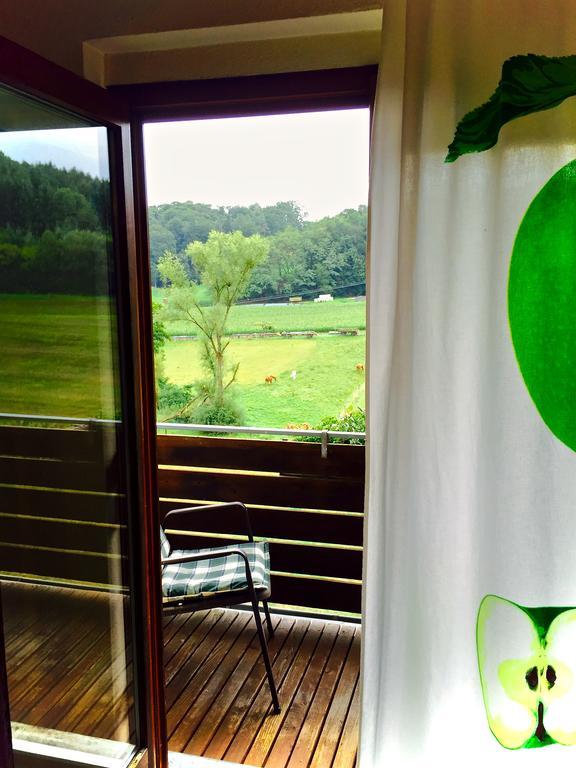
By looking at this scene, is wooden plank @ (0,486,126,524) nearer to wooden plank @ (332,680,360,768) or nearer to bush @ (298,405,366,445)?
wooden plank @ (332,680,360,768)

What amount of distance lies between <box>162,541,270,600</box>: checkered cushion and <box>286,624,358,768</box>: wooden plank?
0.48 meters

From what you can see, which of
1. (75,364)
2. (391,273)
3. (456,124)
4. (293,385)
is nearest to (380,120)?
(456,124)

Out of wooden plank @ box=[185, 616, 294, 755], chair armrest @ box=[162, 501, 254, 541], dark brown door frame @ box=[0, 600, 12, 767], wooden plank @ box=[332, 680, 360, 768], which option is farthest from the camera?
chair armrest @ box=[162, 501, 254, 541]

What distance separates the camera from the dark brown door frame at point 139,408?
63.4 inches

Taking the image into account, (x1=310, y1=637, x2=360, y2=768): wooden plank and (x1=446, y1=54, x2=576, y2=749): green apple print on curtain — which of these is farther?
(x1=310, y1=637, x2=360, y2=768): wooden plank

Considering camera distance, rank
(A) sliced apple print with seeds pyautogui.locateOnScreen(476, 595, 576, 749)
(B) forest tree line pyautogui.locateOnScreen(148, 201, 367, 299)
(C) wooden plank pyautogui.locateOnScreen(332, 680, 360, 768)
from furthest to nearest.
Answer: (B) forest tree line pyautogui.locateOnScreen(148, 201, 367, 299) < (C) wooden plank pyautogui.locateOnScreen(332, 680, 360, 768) < (A) sliced apple print with seeds pyautogui.locateOnScreen(476, 595, 576, 749)

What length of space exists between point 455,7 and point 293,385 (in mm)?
2041

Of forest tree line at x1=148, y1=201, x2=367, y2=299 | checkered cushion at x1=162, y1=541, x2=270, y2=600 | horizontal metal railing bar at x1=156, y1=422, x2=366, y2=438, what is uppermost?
forest tree line at x1=148, y1=201, x2=367, y2=299

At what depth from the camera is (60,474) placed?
1.53m

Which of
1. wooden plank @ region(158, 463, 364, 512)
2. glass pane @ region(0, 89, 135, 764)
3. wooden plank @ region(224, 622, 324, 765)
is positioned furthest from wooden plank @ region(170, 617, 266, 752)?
wooden plank @ region(158, 463, 364, 512)

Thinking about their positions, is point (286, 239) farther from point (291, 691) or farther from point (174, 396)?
point (291, 691)

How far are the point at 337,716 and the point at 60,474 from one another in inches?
58.8

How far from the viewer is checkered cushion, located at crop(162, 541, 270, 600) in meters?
2.42

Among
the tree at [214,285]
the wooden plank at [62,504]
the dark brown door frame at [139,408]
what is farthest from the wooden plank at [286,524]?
the wooden plank at [62,504]
